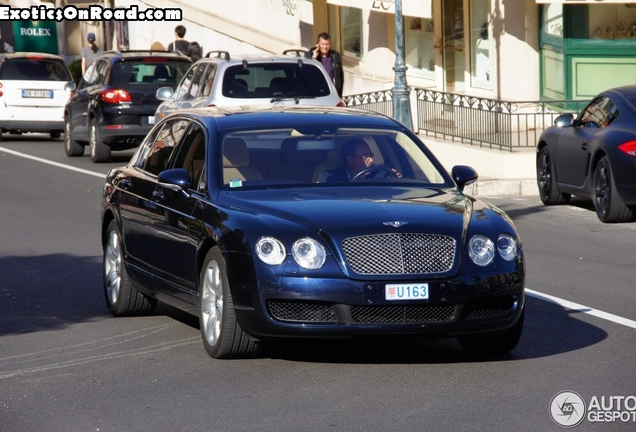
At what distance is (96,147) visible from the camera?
897 inches

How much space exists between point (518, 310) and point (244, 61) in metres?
10.6

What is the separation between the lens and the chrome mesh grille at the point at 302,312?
7859 mm

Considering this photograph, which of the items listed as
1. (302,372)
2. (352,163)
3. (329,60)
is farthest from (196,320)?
(329,60)

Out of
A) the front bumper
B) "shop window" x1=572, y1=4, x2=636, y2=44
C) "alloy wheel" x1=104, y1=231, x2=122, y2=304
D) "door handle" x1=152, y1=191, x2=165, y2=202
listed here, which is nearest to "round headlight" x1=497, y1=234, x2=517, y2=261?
the front bumper

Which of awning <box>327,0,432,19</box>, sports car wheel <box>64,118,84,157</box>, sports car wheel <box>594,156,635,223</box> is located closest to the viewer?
sports car wheel <box>594,156,635,223</box>

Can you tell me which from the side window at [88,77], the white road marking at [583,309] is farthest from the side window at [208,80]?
the white road marking at [583,309]

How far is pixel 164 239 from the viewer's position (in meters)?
9.21

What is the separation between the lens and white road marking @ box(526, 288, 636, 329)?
377 inches

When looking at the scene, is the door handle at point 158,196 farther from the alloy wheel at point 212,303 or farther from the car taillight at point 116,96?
the car taillight at point 116,96

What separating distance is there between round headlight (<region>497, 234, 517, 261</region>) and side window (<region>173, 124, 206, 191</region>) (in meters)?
1.95

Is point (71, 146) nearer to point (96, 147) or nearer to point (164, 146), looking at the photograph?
point (96, 147)

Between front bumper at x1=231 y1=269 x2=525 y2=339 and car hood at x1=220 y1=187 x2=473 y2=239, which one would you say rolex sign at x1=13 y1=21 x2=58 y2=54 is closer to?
car hood at x1=220 y1=187 x2=473 y2=239

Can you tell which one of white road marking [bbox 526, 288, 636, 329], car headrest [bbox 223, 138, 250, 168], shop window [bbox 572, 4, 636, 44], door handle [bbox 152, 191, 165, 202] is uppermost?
shop window [bbox 572, 4, 636, 44]

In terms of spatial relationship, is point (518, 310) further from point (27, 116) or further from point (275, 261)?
point (27, 116)
